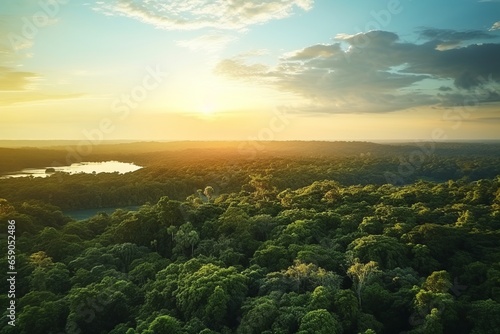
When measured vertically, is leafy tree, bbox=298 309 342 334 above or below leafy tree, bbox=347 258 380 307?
below

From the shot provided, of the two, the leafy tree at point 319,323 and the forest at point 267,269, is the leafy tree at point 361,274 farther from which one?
the leafy tree at point 319,323

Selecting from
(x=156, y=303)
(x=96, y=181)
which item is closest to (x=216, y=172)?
(x=96, y=181)

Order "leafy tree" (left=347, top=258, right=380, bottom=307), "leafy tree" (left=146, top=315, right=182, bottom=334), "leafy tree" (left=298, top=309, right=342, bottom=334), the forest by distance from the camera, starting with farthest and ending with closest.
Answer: "leafy tree" (left=347, top=258, right=380, bottom=307), the forest, "leafy tree" (left=146, top=315, right=182, bottom=334), "leafy tree" (left=298, top=309, right=342, bottom=334)

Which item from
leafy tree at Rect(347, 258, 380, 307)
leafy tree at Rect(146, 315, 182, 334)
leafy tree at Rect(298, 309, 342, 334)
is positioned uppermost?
leafy tree at Rect(347, 258, 380, 307)

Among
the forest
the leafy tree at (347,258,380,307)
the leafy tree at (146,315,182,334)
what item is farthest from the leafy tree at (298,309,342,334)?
the leafy tree at (146,315,182,334)

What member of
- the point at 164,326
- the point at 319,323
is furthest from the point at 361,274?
the point at 164,326

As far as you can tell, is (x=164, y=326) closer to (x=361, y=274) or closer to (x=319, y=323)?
(x=319, y=323)

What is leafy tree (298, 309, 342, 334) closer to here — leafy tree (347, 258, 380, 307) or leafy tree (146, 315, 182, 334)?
leafy tree (347, 258, 380, 307)

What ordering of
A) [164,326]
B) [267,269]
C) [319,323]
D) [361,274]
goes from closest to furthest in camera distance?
[319,323], [164,326], [361,274], [267,269]

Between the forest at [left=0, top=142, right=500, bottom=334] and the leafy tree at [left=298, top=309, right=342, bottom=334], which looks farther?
the forest at [left=0, top=142, right=500, bottom=334]

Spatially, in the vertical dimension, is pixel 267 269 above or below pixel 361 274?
below

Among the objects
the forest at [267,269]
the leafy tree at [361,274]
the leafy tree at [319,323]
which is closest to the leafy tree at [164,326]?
the forest at [267,269]

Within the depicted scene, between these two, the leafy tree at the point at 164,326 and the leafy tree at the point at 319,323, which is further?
the leafy tree at the point at 164,326
